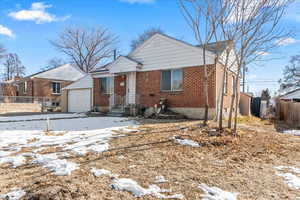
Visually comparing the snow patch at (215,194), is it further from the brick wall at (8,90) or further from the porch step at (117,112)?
the brick wall at (8,90)

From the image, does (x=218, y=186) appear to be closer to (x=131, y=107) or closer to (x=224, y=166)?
(x=224, y=166)

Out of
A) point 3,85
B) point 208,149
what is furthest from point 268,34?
point 3,85

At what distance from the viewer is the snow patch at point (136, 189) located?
97.8 inches

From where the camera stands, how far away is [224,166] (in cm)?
354

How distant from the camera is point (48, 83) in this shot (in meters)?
25.7

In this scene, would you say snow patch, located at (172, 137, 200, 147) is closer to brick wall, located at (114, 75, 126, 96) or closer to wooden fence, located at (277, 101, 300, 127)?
wooden fence, located at (277, 101, 300, 127)

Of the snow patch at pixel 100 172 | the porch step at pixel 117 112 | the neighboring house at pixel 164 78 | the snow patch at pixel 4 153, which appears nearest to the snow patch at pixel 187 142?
the snow patch at pixel 100 172

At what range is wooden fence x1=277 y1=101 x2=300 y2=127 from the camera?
9.86 m

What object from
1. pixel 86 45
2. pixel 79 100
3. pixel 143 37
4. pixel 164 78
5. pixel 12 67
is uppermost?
pixel 143 37

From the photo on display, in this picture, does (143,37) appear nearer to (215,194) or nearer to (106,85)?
(106,85)

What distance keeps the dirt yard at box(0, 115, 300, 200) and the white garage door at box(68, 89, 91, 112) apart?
11.3m

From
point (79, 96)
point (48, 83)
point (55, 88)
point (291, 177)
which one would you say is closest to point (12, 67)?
point (55, 88)

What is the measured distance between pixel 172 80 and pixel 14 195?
31.1 ft

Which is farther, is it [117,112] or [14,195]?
[117,112]
